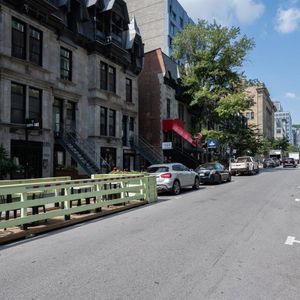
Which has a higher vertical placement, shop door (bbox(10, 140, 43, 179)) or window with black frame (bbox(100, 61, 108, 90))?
window with black frame (bbox(100, 61, 108, 90))

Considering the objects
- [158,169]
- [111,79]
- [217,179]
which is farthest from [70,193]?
[111,79]

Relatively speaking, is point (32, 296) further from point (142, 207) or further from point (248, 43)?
point (248, 43)

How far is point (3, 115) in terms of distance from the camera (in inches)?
691

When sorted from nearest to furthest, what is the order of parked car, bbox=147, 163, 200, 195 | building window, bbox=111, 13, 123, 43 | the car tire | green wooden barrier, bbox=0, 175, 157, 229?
1. green wooden barrier, bbox=0, 175, 157, 229
2. parked car, bbox=147, 163, 200, 195
3. the car tire
4. building window, bbox=111, 13, 123, 43

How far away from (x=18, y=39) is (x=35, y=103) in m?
3.42

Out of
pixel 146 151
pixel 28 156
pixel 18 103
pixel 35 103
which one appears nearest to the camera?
pixel 18 103

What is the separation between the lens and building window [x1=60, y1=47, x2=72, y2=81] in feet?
73.8

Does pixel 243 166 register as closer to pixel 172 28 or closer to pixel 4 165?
pixel 4 165

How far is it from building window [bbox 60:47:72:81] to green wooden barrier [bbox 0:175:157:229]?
11435 millimetres

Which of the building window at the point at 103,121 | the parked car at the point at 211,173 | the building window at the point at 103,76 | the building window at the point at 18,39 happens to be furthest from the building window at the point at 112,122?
the building window at the point at 18,39

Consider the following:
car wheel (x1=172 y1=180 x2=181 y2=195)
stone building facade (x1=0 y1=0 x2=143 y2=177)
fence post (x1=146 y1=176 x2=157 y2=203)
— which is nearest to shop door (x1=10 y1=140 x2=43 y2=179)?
stone building facade (x1=0 y1=0 x2=143 y2=177)

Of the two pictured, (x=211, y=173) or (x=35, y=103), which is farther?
(x=211, y=173)

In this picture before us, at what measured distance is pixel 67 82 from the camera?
22531mm

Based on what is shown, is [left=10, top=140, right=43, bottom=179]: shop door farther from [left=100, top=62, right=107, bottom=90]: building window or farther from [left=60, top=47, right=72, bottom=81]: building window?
[left=100, top=62, right=107, bottom=90]: building window
